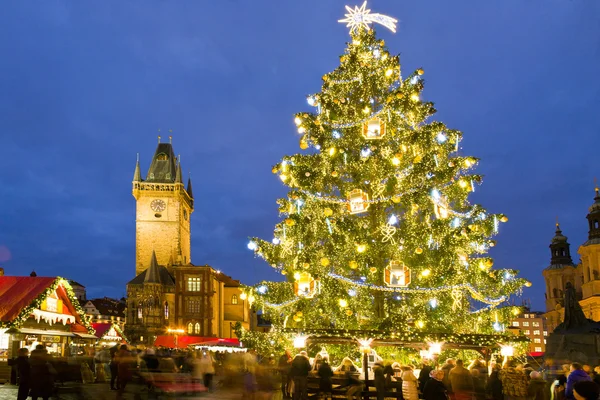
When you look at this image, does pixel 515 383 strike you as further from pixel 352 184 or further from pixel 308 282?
pixel 352 184

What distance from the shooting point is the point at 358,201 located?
20.9 metres

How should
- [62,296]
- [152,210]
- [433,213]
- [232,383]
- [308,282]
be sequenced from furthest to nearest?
[152,210] → [62,296] → [433,213] → [308,282] → [232,383]

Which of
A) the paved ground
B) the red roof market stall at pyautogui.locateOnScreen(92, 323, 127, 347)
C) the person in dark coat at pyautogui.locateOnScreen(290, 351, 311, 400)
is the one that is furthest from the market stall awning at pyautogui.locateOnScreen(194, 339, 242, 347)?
the person in dark coat at pyautogui.locateOnScreen(290, 351, 311, 400)

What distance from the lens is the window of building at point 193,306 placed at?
74.2 meters

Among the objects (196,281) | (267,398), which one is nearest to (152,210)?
(196,281)

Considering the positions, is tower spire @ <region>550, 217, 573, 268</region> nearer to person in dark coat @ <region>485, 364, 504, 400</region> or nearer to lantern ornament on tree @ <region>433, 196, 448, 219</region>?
lantern ornament on tree @ <region>433, 196, 448, 219</region>

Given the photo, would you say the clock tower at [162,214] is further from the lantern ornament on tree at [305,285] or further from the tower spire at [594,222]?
the lantern ornament on tree at [305,285]

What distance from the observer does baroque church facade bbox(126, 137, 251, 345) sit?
7431cm

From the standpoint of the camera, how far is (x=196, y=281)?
75.2 m

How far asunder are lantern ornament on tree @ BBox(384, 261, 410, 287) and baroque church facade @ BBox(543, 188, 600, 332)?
5386 centimetres

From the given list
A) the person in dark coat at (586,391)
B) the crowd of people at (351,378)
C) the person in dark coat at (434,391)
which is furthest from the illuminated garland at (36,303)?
the person in dark coat at (586,391)

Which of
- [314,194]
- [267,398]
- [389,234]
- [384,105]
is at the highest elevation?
[384,105]

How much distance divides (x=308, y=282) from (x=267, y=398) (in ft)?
17.1

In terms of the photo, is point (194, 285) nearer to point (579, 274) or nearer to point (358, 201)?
point (579, 274)
